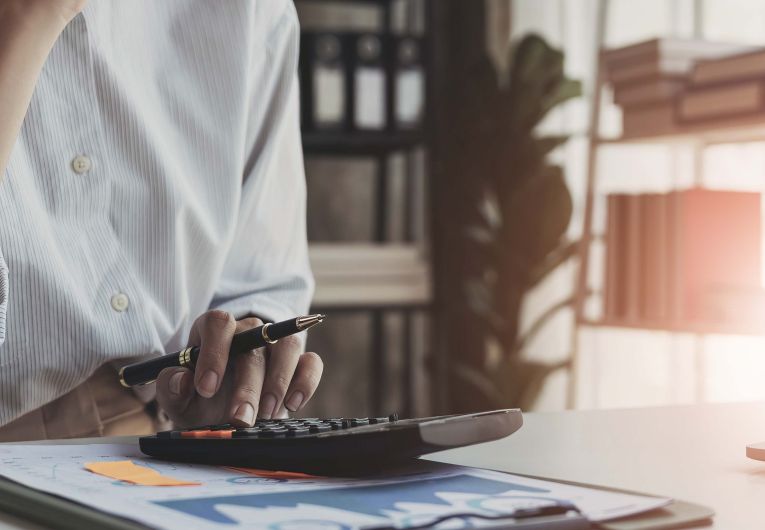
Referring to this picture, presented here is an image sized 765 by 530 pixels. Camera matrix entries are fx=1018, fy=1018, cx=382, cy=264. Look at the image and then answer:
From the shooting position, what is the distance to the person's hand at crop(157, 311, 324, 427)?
803 millimetres

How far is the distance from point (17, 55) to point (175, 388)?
0.30 m

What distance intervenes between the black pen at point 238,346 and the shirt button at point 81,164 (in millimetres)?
237

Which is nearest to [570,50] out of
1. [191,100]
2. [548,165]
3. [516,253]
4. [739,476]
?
[548,165]

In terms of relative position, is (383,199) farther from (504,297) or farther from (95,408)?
(95,408)

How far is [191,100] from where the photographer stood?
3.78 ft

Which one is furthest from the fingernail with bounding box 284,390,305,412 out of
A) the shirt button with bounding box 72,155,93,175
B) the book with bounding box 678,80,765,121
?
the book with bounding box 678,80,765,121

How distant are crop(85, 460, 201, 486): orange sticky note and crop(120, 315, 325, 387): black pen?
199mm

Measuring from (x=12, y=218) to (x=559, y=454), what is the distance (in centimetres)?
55

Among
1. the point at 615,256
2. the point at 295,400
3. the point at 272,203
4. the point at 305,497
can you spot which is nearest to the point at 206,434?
the point at 305,497

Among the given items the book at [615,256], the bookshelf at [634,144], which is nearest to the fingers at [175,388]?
the bookshelf at [634,144]

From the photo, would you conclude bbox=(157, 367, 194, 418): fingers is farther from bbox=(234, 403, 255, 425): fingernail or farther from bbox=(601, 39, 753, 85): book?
bbox=(601, 39, 753, 85): book

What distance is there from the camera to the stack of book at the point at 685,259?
7.59 ft

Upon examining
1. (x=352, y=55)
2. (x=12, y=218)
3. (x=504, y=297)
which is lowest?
(x=504, y=297)

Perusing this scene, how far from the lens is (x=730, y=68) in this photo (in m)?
2.25
